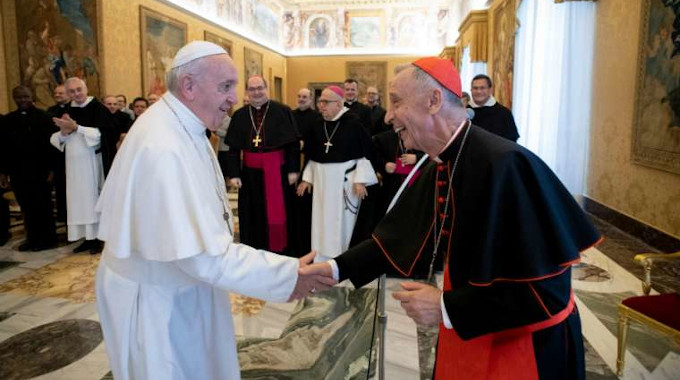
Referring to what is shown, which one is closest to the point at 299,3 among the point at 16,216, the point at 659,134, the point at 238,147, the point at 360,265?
the point at 16,216

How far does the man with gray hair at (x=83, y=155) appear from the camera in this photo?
18.5 feet

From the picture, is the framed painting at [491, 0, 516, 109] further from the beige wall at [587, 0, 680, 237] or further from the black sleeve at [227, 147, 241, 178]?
the black sleeve at [227, 147, 241, 178]

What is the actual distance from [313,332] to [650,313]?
2.19 m

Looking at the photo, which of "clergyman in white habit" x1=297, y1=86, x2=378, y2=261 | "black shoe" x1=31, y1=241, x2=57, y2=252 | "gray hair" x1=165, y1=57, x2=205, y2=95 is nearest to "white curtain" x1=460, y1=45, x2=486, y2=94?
"clergyman in white habit" x1=297, y1=86, x2=378, y2=261

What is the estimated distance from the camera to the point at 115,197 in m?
1.81

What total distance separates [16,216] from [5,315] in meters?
4.80

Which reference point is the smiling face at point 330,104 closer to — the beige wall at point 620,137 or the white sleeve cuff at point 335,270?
the beige wall at point 620,137

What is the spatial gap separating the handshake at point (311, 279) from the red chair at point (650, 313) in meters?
1.82

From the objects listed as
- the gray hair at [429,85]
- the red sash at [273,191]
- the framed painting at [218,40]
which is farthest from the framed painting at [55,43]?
the gray hair at [429,85]

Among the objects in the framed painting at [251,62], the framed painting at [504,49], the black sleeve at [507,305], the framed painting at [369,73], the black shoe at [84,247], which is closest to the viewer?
the black sleeve at [507,305]

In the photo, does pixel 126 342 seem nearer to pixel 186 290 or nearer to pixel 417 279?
pixel 186 290

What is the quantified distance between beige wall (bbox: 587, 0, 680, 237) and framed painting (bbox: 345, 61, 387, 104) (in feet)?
49.2

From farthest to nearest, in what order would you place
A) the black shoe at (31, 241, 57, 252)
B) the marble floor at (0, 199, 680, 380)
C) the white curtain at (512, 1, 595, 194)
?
the white curtain at (512, 1, 595, 194)
the black shoe at (31, 241, 57, 252)
the marble floor at (0, 199, 680, 380)

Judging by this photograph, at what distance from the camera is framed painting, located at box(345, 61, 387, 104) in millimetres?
20531
